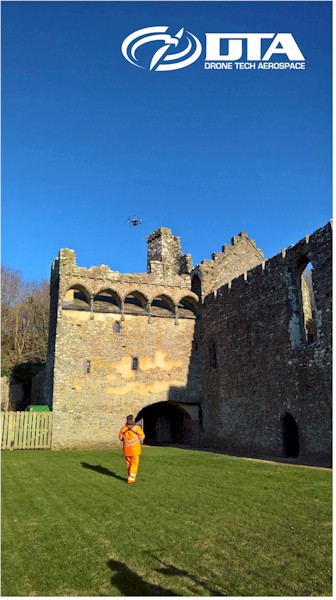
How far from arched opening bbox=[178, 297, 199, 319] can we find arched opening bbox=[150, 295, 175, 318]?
541mm

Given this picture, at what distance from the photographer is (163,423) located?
25.6 meters

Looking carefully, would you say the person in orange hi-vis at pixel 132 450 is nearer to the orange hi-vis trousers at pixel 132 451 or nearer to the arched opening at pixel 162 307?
the orange hi-vis trousers at pixel 132 451

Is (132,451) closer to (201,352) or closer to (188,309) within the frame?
(201,352)

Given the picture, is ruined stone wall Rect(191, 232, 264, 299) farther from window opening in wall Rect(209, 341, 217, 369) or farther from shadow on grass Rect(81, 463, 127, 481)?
shadow on grass Rect(81, 463, 127, 481)

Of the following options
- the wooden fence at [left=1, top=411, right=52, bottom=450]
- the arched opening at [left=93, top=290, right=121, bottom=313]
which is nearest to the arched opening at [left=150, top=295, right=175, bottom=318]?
the arched opening at [left=93, top=290, right=121, bottom=313]

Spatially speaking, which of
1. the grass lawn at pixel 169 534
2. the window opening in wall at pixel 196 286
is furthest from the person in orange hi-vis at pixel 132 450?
the window opening in wall at pixel 196 286

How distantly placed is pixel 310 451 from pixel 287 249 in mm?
7297

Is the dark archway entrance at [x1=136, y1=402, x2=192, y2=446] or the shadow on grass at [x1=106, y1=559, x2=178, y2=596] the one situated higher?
the shadow on grass at [x1=106, y1=559, x2=178, y2=596]

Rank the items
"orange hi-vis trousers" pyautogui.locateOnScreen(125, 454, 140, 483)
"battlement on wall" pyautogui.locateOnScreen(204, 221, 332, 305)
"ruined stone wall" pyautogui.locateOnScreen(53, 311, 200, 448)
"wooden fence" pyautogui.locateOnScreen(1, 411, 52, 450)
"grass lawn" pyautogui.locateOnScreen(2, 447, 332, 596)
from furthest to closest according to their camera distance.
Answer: "ruined stone wall" pyautogui.locateOnScreen(53, 311, 200, 448), "wooden fence" pyautogui.locateOnScreen(1, 411, 52, 450), "battlement on wall" pyautogui.locateOnScreen(204, 221, 332, 305), "orange hi-vis trousers" pyautogui.locateOnScreen(125, 454, 140, 483), "grass lawn" pyautogui.locateOnScreen(2, 447, 332, 596)

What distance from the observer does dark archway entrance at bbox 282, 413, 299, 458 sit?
1625 cm

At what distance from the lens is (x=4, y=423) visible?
60.9 feet

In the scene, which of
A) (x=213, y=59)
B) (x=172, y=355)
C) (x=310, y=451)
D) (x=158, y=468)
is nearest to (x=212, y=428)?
(x=172, y=355)

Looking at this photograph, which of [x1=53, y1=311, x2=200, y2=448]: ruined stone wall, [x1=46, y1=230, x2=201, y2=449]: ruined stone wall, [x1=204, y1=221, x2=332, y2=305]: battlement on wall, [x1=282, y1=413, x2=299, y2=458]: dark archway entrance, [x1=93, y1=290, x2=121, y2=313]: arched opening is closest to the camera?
[x1=204, y1=221, x2=332, y2=305]: battlement on wall

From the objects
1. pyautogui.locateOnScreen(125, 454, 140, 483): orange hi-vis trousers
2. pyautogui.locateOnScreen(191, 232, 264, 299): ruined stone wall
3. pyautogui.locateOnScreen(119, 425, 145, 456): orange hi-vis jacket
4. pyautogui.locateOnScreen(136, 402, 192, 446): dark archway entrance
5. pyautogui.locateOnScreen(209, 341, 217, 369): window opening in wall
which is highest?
pyautogui.locateOnScreen(191, 232, 264, 299): ruined stone wall
